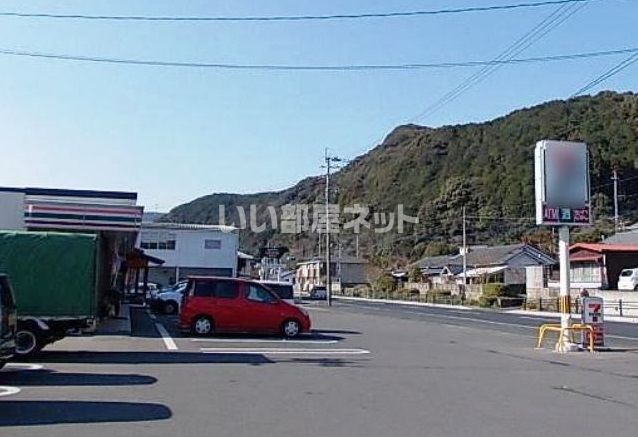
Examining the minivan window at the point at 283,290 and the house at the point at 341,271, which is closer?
the minivan window at the point at 283,290

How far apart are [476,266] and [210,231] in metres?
33.3

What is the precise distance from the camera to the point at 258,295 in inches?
1009

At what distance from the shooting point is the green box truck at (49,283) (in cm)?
1750

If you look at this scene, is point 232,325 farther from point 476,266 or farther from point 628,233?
point 476,266

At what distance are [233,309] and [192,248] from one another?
53.3 m

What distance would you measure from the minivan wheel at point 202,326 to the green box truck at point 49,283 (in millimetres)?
6943

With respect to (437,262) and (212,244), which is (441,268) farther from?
(212,244)

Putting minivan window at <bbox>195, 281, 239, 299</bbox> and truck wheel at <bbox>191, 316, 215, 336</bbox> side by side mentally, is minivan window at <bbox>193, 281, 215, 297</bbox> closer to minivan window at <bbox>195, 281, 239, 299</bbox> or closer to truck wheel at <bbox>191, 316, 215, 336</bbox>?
minivan window at <bbox>195, 281, 239, 299</bbox>

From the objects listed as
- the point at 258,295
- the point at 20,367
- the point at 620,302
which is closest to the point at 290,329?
the point at 258,295

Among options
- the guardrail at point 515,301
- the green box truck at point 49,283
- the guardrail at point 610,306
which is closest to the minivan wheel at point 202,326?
the green box truck at point 49,283

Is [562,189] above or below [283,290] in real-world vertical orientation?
above

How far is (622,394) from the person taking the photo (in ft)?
44.9

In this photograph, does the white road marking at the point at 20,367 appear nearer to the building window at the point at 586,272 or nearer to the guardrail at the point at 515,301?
the guardrail at the point at 515,301

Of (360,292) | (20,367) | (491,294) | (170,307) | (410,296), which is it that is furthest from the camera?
(360,292)
